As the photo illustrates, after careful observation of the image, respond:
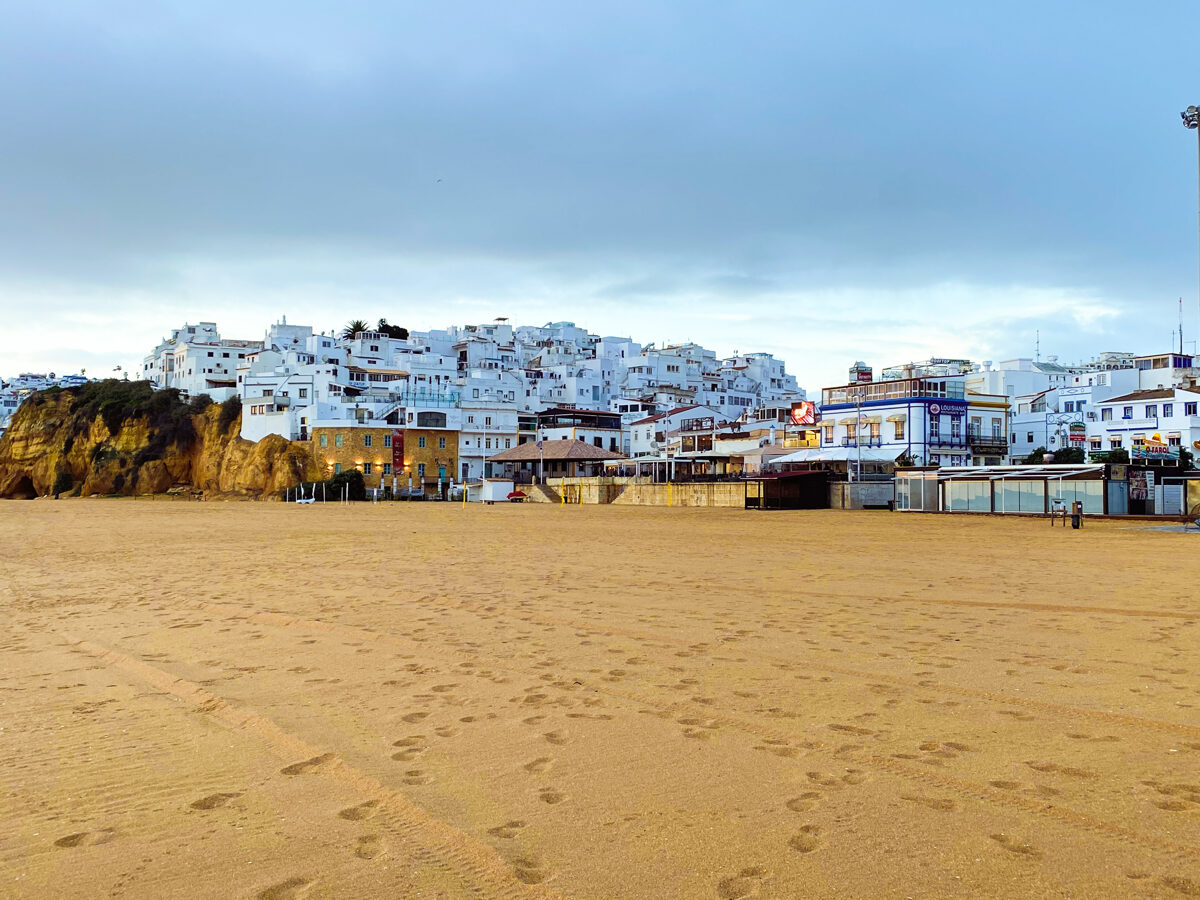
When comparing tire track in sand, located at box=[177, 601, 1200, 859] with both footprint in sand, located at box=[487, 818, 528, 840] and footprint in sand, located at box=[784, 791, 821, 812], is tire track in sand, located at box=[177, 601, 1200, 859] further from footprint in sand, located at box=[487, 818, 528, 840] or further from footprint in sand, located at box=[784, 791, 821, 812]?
footprint in sand, located at box=[487, 818, 528, 840]

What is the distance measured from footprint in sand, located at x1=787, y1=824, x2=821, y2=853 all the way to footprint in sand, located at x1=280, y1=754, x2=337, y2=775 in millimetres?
2961

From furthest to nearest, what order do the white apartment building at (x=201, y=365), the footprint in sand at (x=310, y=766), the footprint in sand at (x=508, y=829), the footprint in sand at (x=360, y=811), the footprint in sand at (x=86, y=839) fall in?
the white apartment building at (x=201, y=365), the footprint in sand at (x=310, y=766), the footprint in sand at (x=360, y=811), the footprint in sand at (x=508, y=829), the footprint in sand at (x=86, y=839)

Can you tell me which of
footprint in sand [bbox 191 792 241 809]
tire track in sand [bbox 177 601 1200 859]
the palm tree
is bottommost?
footprint in sand [bbox 191 792 241 809]

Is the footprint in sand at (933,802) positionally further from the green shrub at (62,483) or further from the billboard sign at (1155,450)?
the green shrub at (62,483)

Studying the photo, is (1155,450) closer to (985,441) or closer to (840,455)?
(985,441)

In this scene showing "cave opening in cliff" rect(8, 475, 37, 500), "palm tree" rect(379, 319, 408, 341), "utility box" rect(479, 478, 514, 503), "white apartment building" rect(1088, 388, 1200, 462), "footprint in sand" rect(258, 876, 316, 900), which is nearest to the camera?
"footprint in sand" rect(258, 876, 316, 900)

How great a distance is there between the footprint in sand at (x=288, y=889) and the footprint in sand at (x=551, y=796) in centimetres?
141

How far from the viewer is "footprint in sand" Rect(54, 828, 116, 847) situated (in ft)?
14.0

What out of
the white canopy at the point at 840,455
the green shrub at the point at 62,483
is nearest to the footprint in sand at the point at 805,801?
the white canopy at the point at 840,455

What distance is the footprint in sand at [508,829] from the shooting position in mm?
4359

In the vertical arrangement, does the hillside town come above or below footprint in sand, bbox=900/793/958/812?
above

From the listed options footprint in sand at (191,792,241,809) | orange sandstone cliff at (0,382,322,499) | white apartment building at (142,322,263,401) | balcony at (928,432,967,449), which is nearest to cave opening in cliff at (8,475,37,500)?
orange sandstone cliff at (0,382,322,499)

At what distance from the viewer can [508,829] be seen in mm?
4434

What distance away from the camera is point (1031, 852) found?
4082 mm
